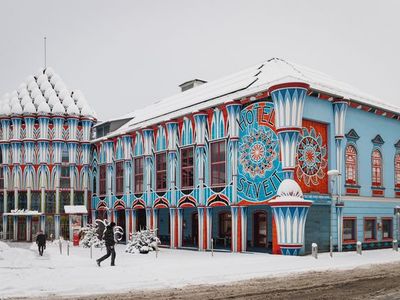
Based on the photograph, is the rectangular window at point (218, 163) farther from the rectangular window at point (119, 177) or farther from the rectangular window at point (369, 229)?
the rectangular window at point (119, 177)

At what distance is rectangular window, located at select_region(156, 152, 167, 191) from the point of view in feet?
116

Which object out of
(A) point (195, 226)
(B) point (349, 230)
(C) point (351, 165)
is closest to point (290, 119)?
(C) point (351, 165)

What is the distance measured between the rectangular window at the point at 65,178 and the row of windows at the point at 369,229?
87.4ft

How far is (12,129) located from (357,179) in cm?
3118

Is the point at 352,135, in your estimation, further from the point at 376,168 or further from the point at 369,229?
the point at 369,229

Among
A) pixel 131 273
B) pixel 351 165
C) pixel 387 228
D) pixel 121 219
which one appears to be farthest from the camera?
pixel 121 219

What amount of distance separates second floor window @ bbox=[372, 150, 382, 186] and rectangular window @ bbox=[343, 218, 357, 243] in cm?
366

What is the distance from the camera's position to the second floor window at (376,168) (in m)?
32.0

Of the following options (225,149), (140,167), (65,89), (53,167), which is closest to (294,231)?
(225,149)

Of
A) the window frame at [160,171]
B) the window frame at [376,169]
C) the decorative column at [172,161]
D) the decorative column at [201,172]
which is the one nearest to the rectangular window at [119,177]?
the window frame at [160,171]

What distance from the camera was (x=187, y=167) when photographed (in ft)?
109

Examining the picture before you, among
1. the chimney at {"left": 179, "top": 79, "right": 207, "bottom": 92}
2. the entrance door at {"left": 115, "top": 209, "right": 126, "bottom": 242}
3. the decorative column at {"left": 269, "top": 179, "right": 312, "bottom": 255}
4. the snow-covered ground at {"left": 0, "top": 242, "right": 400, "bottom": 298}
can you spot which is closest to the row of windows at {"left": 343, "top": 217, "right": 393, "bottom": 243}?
the decorative column at {"left": 269, "top": 179, "right": 312, "bottom": 255}

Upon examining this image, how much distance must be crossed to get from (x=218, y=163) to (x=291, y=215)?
7.13 metres

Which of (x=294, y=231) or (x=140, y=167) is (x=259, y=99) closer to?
(x=294, y=231)
